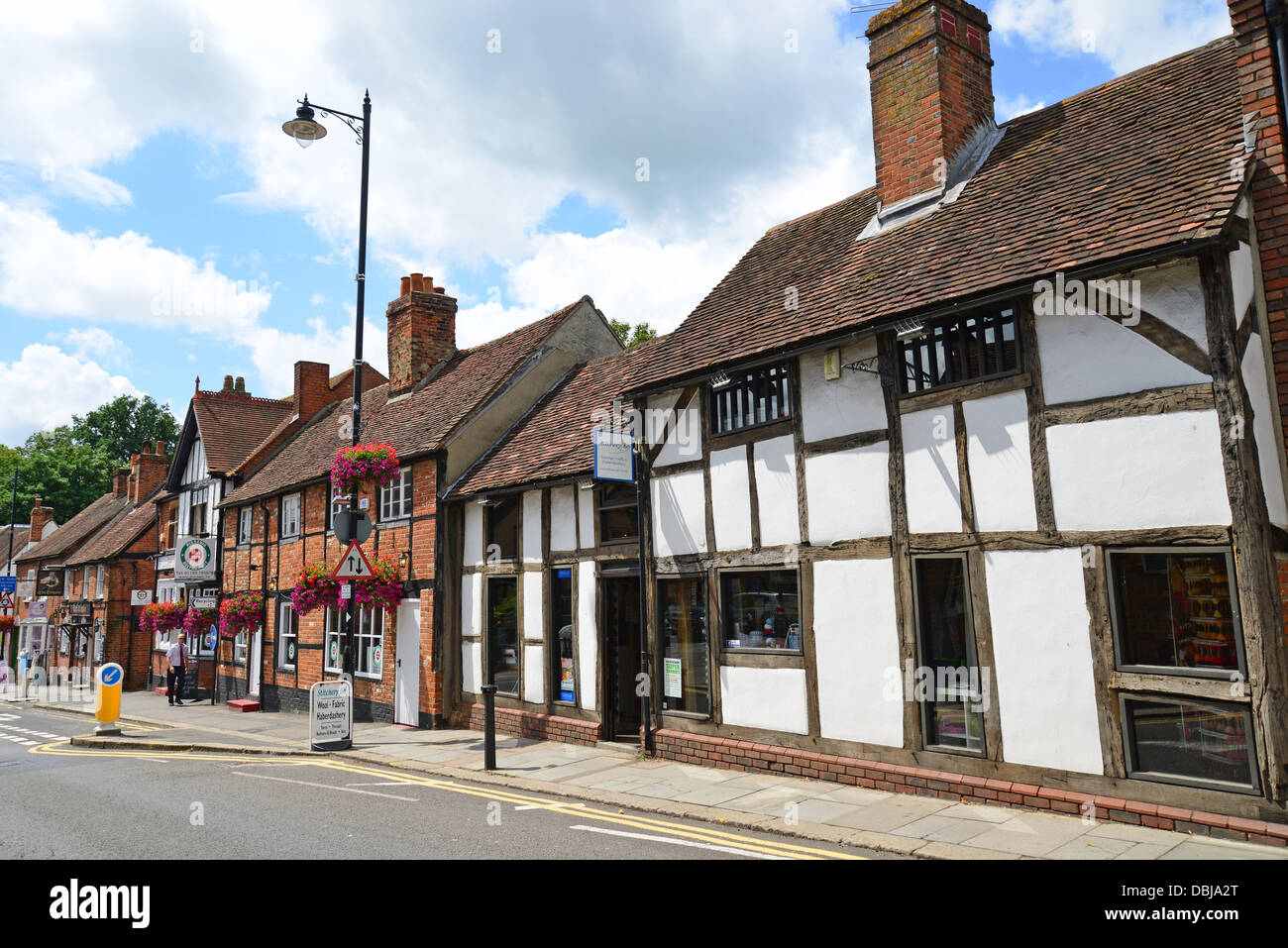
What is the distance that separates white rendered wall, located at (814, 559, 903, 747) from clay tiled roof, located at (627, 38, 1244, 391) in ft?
9.22

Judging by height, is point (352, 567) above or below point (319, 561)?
below

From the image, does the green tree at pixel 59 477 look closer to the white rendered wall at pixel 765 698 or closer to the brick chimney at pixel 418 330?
the brick chimney at pixel 418 330

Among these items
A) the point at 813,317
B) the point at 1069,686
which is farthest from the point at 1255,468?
the point at 813,317

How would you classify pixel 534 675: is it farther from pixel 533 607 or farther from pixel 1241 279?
pixel 1241 279

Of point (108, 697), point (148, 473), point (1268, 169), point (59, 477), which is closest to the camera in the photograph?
point (1268, 169)

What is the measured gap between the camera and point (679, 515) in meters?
11.8

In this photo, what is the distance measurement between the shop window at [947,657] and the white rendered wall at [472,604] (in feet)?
30.0

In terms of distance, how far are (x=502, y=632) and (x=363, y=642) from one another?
187 inches

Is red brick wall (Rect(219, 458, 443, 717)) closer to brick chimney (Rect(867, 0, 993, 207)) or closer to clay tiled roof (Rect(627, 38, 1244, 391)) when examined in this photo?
clay tiled roof (Rect(627, 38, 1244, 391))

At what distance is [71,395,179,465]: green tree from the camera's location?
6925 cm

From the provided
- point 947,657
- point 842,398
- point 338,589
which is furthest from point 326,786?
point 842,398

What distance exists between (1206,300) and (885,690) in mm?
4771

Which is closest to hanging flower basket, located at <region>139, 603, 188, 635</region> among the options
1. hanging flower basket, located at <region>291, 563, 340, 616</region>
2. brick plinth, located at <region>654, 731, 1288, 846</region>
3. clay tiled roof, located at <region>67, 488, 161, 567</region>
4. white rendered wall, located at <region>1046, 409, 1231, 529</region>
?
clay tiled roof, located at <region>67, 488, 161, 567</region>

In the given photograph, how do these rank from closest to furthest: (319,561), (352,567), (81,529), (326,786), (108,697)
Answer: (326,786) → (352,567) → (108,697) → (319,561) → (81,529)
